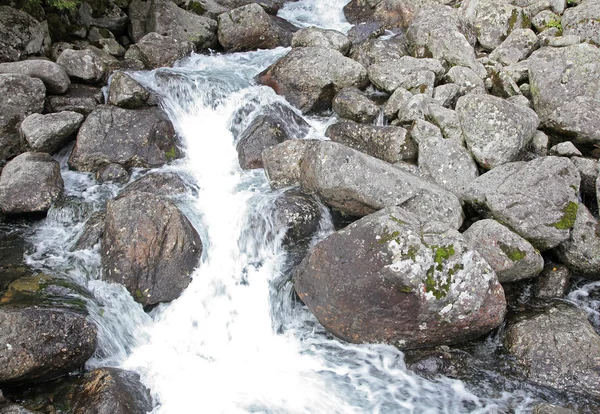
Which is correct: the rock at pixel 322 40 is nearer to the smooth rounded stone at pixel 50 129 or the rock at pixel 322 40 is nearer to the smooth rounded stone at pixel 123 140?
the smooth rounded stone at pixel 123 140

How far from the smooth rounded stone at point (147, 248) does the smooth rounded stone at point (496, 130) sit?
5.90 meters

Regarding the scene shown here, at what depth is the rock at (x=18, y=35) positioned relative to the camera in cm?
1143

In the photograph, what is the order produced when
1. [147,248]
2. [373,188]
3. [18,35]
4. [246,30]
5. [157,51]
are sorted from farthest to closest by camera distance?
[246,30], [157,51], [18,35], [373,188], [147,248]

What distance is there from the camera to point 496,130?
930cm

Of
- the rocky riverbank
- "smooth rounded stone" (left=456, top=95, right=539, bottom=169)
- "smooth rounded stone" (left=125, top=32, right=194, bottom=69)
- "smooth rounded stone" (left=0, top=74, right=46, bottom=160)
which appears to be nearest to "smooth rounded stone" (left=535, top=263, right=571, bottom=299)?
the rocky riverbank

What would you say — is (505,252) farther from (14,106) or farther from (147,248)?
(14,106)

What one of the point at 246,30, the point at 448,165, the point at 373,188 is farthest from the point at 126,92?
the point at 448,165

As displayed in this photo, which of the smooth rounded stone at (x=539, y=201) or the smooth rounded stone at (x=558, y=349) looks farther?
the smooth rounded stone at (x=539, y=201)

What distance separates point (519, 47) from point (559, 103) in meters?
2.94

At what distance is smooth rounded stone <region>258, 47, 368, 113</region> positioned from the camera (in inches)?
474

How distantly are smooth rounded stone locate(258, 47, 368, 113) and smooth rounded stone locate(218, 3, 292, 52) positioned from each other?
10.4 feet

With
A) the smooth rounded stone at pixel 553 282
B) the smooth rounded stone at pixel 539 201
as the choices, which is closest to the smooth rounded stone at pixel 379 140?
the smooth rounded stone at pixel 539 201

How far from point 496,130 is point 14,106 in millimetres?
10225

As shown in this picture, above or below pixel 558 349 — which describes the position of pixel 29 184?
above
